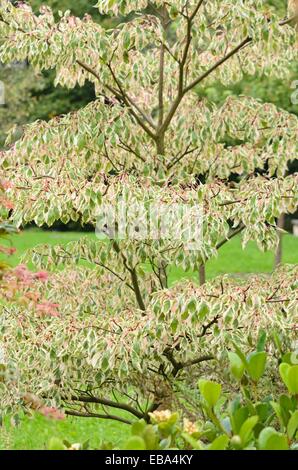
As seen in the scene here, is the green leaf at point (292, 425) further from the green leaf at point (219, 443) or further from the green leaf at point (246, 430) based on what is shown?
the green leaf at point (219, 443)

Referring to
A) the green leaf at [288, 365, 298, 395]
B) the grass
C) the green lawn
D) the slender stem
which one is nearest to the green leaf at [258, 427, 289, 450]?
the green leaf at [288, 365, 298, 395]

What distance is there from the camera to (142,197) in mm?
4734

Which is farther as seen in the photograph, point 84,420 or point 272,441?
point 84,420

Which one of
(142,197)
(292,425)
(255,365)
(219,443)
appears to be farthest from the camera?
(142,197)

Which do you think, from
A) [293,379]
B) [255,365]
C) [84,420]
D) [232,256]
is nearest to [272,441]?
[293,379]

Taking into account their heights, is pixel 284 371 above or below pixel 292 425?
above

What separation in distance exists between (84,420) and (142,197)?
148 inches

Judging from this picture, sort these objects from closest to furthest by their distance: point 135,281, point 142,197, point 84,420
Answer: point 142,197, point 135,281, point 84,420

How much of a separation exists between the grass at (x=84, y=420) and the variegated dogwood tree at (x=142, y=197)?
36 centimetres

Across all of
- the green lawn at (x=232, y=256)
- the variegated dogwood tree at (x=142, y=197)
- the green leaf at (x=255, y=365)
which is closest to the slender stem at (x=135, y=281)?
the variegated dogwood tree at (x=142, y=197)

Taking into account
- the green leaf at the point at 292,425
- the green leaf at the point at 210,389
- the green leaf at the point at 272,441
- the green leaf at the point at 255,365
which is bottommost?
the green leaf at the point at 292,425

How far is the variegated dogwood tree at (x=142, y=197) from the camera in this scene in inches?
184

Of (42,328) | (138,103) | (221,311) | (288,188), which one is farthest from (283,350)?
(138,103)

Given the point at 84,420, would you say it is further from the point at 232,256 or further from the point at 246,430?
the point at 232,256
